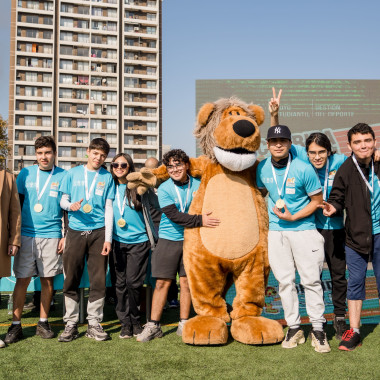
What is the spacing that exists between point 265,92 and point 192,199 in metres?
32.9

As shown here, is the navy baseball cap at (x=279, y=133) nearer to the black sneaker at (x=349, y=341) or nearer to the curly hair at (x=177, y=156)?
the curly hair at (x=177, y=156)

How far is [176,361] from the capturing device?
10.6ft

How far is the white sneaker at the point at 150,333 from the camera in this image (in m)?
3.76

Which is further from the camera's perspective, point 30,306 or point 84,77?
point 84,77

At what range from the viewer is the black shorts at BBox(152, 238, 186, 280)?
389cm

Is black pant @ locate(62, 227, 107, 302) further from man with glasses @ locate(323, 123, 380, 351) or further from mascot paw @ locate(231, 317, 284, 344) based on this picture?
man with glasses @ locate(323, 123, 380, 351)

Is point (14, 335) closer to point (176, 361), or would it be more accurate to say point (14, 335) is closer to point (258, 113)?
point (176, 361)

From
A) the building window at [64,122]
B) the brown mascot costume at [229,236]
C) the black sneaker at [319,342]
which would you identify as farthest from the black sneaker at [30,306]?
the building window at [64,122]

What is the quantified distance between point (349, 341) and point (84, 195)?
2.67m

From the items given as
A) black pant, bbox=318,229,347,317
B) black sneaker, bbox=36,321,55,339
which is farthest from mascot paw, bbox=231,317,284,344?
black sneaker, bbox=36,321,55,339

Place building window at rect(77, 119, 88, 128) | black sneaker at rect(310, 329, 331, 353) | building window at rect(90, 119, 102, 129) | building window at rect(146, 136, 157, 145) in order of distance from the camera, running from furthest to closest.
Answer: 1. building window at rect(146, 136, 157, 145)
2. building window at rect(90, 119, 102, 129)
3. building window at rect(77, 119, 88, 128)
4. black sneaker at rect(310, 329, 331, 353)

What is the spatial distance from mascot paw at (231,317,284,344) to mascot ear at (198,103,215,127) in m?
1.84

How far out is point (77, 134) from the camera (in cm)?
4562

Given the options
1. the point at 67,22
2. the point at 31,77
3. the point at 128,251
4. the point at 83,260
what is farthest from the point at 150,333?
the point at 67,22
